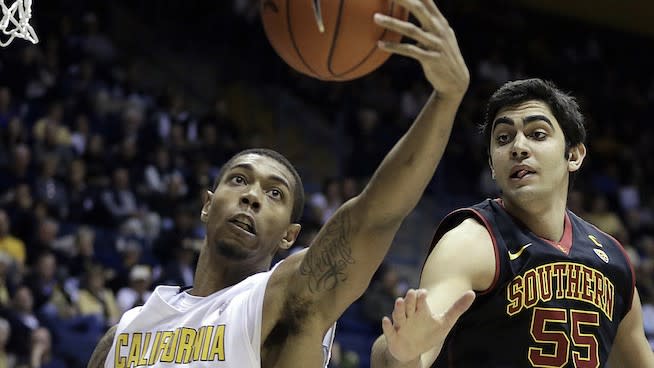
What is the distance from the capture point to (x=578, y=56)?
17.1 metres

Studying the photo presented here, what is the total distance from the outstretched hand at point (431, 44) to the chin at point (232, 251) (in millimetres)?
1282

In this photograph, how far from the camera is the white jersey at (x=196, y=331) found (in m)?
2.90

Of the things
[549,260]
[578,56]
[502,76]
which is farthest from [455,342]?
[578,56]

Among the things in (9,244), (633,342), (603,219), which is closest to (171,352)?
(633,342)

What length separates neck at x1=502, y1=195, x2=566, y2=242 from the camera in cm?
345

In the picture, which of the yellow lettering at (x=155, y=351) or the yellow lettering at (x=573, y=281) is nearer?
the yellow lettering at (x=155, y=351)

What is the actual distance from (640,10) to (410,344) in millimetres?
15353

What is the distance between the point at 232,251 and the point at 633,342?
150cm

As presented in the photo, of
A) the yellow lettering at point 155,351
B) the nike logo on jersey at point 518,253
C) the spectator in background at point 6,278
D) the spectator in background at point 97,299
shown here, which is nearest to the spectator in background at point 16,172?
the spectator in background at point 6,278

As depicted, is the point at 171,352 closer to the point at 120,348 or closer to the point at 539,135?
the point at 120,348

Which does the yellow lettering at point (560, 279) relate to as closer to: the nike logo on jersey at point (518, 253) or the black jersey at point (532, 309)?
the black jersey at point (532, 309)

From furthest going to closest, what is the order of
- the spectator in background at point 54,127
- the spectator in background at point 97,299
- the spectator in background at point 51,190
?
the spectator in background at point 54,127 → the spectator in background at point 51,190 → the spectator in background at point 97,299

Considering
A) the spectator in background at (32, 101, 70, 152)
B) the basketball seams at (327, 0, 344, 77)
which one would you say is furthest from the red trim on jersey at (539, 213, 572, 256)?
the spectator in background at (32, 101, 70, 152)

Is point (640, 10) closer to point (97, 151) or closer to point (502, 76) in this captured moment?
point (502, 76)
